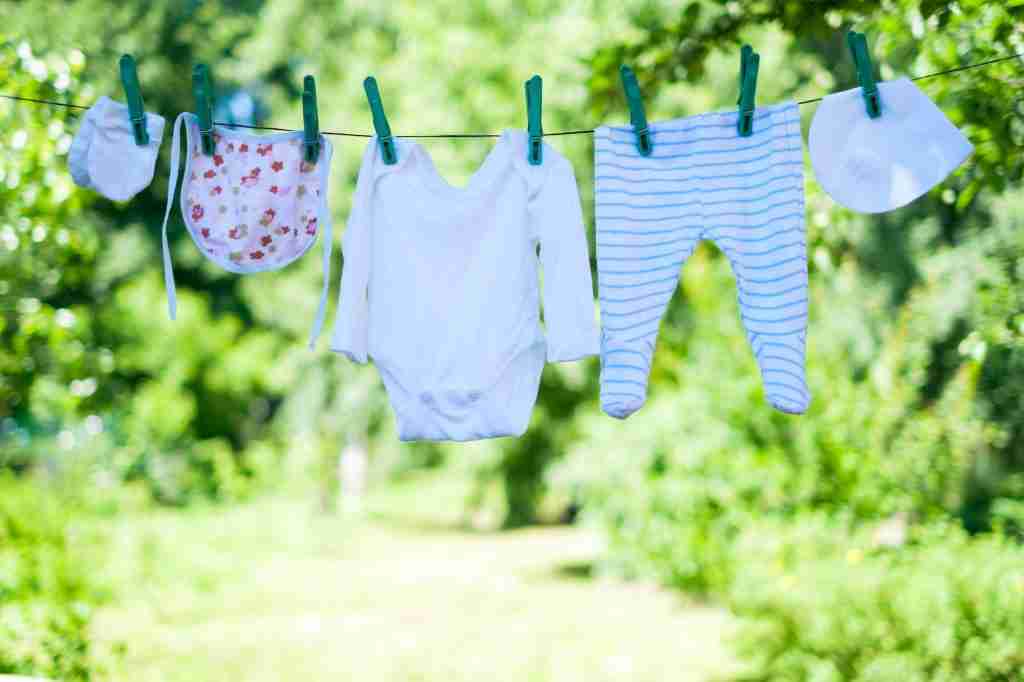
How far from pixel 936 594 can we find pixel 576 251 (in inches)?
→ 76.2

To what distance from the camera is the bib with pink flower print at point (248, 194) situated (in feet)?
8.57

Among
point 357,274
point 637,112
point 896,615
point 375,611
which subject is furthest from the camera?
point 375,611

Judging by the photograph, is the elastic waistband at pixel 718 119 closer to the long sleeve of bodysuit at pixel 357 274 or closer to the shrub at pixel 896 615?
the long sleeve of bodysuit at pixel 357 274

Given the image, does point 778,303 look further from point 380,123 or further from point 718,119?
point 380,123

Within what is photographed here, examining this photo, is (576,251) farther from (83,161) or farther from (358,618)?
(358,618)

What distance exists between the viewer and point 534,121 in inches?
96.5

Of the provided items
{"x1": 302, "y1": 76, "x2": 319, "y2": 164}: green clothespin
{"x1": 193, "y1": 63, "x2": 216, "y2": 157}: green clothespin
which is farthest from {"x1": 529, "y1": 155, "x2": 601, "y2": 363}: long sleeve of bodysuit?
{"x1": 193, "y1": 63, "x2": 216, "y2": 157}: green clothespin

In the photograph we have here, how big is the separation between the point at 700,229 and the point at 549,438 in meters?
6.42

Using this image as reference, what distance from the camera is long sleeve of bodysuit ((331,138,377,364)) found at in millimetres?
2494

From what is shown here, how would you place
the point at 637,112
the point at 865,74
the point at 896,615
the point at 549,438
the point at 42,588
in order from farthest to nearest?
the point at 549,438, the point at 42,588, the point at 896,615, the point at 637,112, the point at 865,74

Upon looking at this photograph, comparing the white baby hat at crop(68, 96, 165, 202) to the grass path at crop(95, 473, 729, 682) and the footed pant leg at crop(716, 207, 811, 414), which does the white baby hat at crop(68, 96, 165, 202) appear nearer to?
the footed pant leg at crop(716, 207, 811, 414)

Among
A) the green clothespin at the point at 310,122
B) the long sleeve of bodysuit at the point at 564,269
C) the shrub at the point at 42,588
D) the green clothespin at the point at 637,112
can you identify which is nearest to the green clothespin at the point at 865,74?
the green clothespin at the point at 637,112

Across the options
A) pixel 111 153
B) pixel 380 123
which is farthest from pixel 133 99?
pixel 380 123

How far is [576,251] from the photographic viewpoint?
2.50 metres
